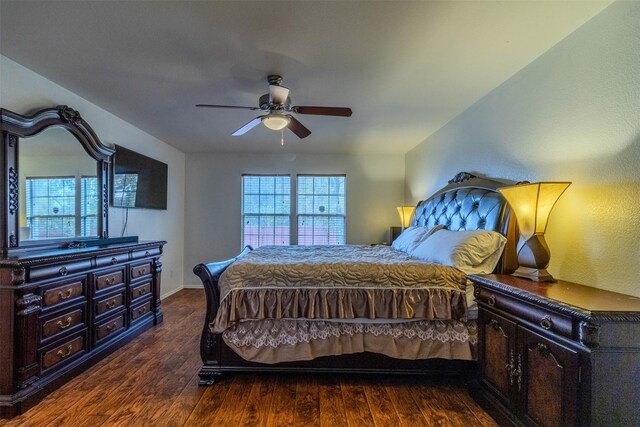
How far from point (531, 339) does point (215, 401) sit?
1.94 metres

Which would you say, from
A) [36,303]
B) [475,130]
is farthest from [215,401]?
[475,130]

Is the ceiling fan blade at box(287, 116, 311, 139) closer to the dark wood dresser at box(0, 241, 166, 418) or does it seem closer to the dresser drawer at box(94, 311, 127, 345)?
the dark wood dresser at box(0, 241, 166, 418)

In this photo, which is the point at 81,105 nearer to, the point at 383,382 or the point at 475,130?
the point at 383,382

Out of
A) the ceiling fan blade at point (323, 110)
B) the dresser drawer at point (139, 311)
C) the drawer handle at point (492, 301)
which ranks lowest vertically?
the dresser drawer at point (139, 311)

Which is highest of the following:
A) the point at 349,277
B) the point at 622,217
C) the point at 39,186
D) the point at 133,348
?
the point at 39,186

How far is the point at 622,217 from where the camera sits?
1576mm

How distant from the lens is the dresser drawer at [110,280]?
2600 millimetres

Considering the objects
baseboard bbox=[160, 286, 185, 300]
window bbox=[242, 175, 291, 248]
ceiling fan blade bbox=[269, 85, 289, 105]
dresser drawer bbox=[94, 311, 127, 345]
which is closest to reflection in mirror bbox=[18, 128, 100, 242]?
dresser drawer bbox=[94, 311, 127, 345]

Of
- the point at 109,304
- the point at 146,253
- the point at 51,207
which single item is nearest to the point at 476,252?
the point at 109,304

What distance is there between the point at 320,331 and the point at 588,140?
208 centimetres

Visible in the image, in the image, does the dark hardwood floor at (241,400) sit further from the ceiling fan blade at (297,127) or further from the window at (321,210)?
the window at (321,210)

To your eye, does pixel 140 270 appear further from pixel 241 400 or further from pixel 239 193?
pixel 239 193

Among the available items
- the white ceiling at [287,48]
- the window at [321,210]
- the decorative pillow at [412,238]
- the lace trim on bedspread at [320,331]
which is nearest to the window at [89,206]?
the white ceiling at [287,48]

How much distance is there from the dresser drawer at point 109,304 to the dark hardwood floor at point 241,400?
1.40 ft
